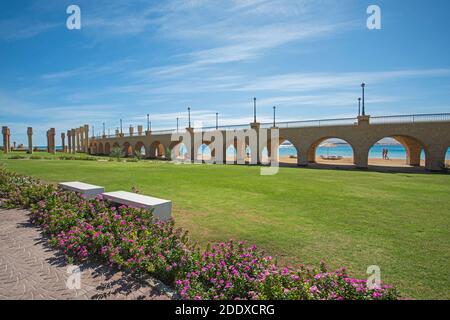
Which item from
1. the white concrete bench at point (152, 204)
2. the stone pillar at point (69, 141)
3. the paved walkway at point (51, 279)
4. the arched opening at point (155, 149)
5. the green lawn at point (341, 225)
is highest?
the stone pillar at point (69, 141)

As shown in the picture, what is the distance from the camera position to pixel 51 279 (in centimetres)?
469

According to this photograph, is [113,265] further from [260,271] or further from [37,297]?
[260,271]

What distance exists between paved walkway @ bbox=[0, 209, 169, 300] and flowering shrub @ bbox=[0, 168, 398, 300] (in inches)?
10.6

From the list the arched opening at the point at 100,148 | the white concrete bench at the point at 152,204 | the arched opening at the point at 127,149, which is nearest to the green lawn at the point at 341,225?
the white concrete bench at the point at 152,204

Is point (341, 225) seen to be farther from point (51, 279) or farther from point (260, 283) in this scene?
point (51, 279)

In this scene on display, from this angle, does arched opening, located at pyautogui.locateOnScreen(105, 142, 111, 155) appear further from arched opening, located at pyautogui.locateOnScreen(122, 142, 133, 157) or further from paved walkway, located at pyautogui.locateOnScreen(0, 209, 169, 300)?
paved walkway, located at pyautogui.locateOnScreen(0, 209, 169, 300)

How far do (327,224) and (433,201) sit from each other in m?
6.57

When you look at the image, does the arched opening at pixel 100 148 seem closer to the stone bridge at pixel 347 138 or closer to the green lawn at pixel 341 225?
the stone bridge at pixel 347 138

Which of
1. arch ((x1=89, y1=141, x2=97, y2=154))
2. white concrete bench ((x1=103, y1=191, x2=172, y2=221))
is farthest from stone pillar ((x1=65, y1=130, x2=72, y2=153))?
white concrete bench ((x1=103, y1=191, x2=172, y2=221))

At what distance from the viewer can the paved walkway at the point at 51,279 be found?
4.22 m

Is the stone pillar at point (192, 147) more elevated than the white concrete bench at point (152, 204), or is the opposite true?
the stone pillar at point (192, 147)

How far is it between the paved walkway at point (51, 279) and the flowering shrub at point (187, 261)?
0.88 feet
